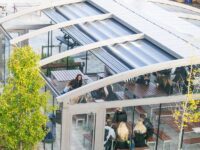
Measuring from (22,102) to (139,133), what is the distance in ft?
15.0

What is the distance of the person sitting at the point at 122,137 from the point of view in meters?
17.1

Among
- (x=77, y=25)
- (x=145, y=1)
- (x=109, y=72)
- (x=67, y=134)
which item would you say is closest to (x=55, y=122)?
(x=67, y=134)

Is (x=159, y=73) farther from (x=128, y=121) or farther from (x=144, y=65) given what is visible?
(x=128, y=121)

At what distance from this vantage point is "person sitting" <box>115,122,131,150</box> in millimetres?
17078

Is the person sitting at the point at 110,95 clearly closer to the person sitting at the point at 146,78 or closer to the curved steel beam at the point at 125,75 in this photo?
the curved steel beam at the point at 125,75

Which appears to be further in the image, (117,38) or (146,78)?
(117,38)

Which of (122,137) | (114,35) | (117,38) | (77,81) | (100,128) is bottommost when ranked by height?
(122,137)

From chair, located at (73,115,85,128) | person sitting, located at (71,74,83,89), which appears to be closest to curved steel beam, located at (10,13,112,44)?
person sitting, located at (71,74,83,89)

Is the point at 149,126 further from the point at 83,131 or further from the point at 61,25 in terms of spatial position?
the point at 61,25

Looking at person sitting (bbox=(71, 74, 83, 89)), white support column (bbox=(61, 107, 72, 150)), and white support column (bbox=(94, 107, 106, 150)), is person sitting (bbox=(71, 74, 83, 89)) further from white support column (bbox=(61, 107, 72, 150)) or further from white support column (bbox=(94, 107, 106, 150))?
white support column (bbox=(61, 107, 72, 150))

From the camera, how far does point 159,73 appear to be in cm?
1634

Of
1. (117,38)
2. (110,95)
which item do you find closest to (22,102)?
(110,95)

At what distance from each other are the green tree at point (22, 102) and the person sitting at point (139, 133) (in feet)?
12.1

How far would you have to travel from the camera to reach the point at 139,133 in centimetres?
1738
